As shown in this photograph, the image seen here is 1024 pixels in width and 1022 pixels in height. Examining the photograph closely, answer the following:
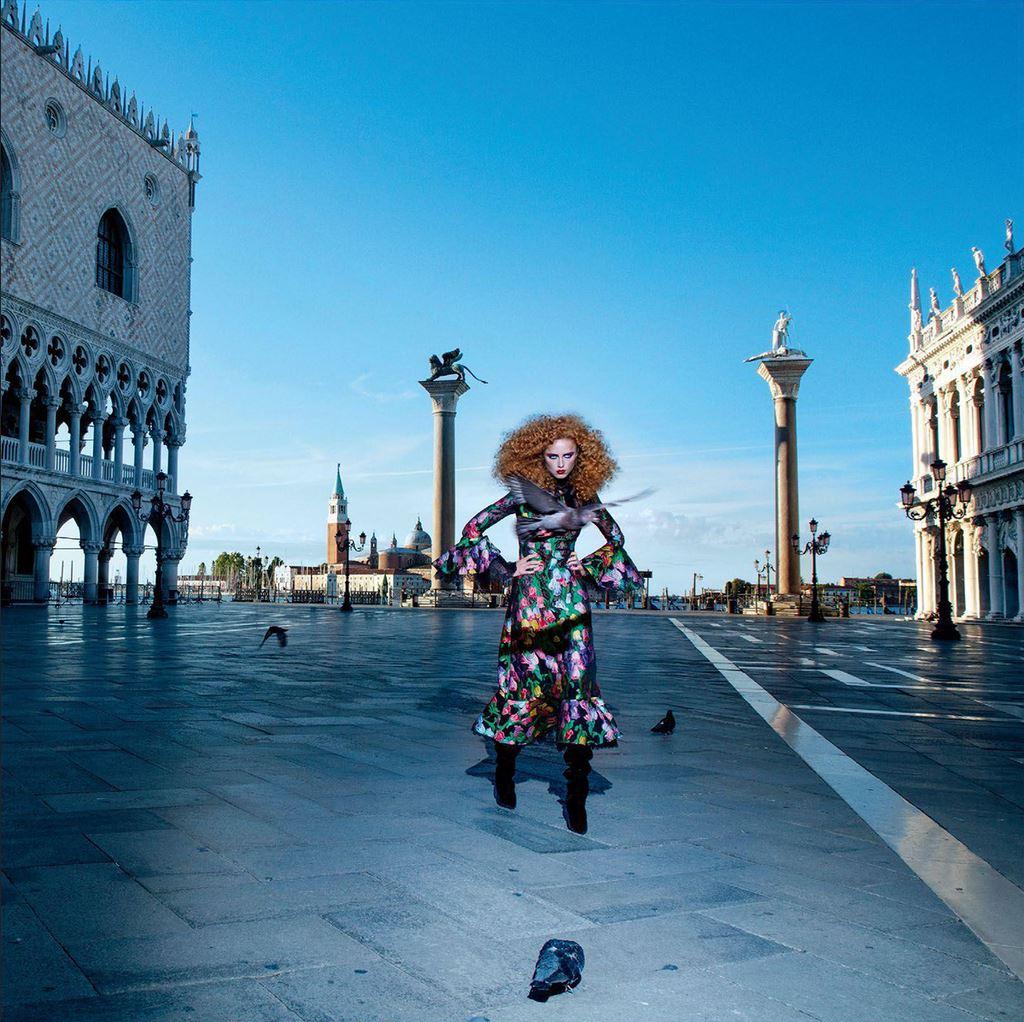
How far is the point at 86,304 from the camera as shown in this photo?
3928 cm

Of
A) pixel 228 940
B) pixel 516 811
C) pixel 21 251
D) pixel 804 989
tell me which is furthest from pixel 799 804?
pixel 21 251

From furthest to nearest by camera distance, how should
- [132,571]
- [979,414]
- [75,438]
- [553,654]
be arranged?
[132,571], [75,438], [979,414], [553,654]

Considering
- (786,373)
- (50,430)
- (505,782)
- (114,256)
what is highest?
(114,256)

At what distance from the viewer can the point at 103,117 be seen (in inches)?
1586

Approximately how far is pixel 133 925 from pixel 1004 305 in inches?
1370

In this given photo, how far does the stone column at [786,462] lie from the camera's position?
40531 mm

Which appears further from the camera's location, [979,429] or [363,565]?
[363,565]

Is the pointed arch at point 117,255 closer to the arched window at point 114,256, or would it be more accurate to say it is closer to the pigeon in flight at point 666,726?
the arched window at point 114,256

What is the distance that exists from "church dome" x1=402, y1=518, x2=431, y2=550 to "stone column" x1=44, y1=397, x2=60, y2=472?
408 ft

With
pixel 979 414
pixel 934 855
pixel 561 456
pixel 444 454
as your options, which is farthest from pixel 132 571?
pixel 934 855

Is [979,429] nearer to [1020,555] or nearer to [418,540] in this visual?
[1020,555]

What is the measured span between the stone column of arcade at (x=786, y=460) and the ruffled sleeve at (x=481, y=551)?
3758cm

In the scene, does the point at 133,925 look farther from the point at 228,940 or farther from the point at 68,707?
the point at 68,707

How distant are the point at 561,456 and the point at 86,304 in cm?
4014
